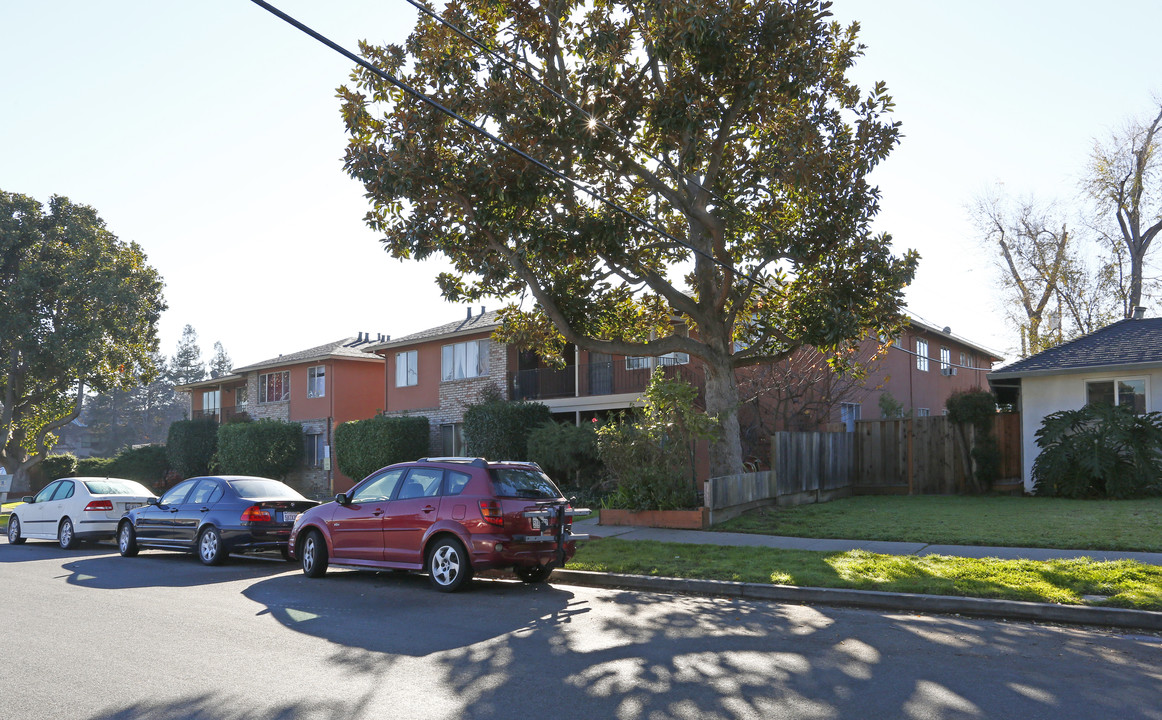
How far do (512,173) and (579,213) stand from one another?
5.14 feet

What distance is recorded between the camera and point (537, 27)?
1548 cm

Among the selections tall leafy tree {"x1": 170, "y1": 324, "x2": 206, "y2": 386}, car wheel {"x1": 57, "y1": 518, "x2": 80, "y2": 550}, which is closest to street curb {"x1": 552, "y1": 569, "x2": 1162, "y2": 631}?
car wheel {"x1": 57, "y1": 518, "x2": 80, "y2": 550}

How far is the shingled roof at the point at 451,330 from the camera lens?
29375 millimetres

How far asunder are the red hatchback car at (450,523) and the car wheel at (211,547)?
2.32 m

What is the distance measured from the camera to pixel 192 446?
125ft

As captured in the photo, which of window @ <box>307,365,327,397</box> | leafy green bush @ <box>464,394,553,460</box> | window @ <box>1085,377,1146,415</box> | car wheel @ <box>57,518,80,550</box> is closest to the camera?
car wheel @ <box>57,518,80,550</box>

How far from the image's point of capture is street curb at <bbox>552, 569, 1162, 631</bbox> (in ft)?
26.1

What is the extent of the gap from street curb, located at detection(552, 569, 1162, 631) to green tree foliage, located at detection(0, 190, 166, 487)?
31832 mm

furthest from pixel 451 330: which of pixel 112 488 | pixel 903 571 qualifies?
pixel 903 571

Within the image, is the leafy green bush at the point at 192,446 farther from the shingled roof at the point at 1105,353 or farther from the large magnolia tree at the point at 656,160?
the shingled roof at the point at 1105,353

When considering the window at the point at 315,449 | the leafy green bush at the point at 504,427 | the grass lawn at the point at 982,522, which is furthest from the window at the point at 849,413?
the window at the point at 315,449

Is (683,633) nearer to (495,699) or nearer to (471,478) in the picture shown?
(495,699)

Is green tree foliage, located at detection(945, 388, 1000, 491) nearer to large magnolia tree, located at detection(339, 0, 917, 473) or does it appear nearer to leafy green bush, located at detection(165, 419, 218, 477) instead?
large magnolia tree, located at detection(339, 0, 917, 473)

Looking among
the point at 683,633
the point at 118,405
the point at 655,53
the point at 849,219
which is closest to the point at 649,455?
the point at 849,219
